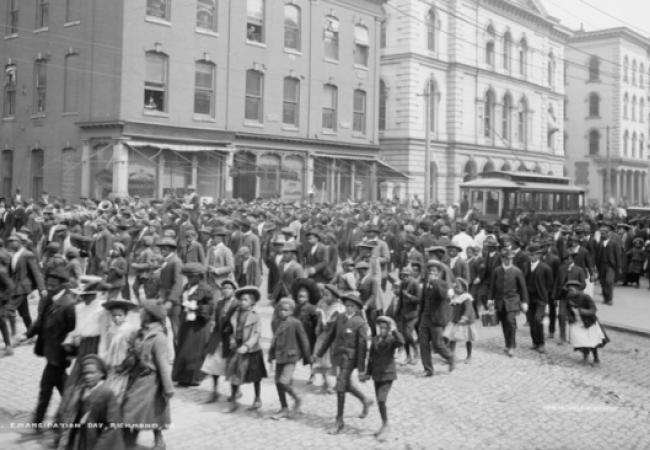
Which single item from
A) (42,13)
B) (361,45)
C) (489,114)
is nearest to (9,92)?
(42,13)

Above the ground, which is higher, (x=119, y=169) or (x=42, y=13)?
(x=42, y=13)

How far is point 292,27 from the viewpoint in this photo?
3525 cm

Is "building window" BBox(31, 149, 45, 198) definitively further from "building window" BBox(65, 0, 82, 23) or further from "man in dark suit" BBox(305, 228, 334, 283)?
"man in dark suit" BBox(305, 228, 334, 283)

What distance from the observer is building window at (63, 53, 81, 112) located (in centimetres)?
3038

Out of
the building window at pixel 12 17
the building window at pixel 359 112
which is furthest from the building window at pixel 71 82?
the building window at pixel 359 112

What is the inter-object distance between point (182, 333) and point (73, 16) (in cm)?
2456

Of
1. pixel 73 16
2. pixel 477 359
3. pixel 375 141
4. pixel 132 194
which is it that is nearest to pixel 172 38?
pixel 73 16

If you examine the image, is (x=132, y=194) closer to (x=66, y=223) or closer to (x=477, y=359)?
(x=66, y=223)

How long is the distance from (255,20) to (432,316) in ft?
82.9

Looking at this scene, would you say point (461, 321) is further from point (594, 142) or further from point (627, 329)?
point (594, 142)

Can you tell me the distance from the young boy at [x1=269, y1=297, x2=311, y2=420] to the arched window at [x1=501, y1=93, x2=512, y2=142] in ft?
159

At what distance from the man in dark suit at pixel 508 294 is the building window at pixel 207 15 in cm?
2211

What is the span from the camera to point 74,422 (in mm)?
6742

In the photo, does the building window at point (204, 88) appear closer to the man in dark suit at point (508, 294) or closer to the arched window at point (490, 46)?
the man in dark suit at point (508, 294)
